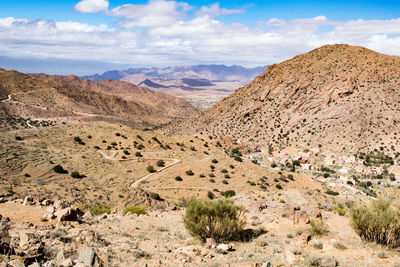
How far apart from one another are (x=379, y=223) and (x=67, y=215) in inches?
516

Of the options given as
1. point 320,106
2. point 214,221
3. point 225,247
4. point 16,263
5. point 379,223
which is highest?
point 320,106

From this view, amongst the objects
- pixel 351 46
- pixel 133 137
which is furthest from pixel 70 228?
pixel 351 46

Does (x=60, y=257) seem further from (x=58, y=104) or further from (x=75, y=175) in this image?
(x=58, y=104)

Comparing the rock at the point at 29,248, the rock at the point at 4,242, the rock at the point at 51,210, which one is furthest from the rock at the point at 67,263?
the rock at the point at 51,210

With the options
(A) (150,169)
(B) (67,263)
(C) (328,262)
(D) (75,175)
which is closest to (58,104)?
(A) (150,169)

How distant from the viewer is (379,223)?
1052 centimetres

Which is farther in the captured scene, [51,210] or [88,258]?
[51,210]

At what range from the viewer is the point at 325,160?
4994cm

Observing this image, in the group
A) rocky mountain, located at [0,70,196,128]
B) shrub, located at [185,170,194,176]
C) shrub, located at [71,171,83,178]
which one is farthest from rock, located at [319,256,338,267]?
rocky mountain, located at [0,70,196,128]

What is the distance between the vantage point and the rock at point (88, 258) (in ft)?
26.2

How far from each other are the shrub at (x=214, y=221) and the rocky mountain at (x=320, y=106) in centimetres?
4619

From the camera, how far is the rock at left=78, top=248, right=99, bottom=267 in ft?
26.2

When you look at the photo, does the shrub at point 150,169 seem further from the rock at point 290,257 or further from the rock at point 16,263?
the rock at point 16,263

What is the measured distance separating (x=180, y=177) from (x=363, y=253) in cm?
2643
